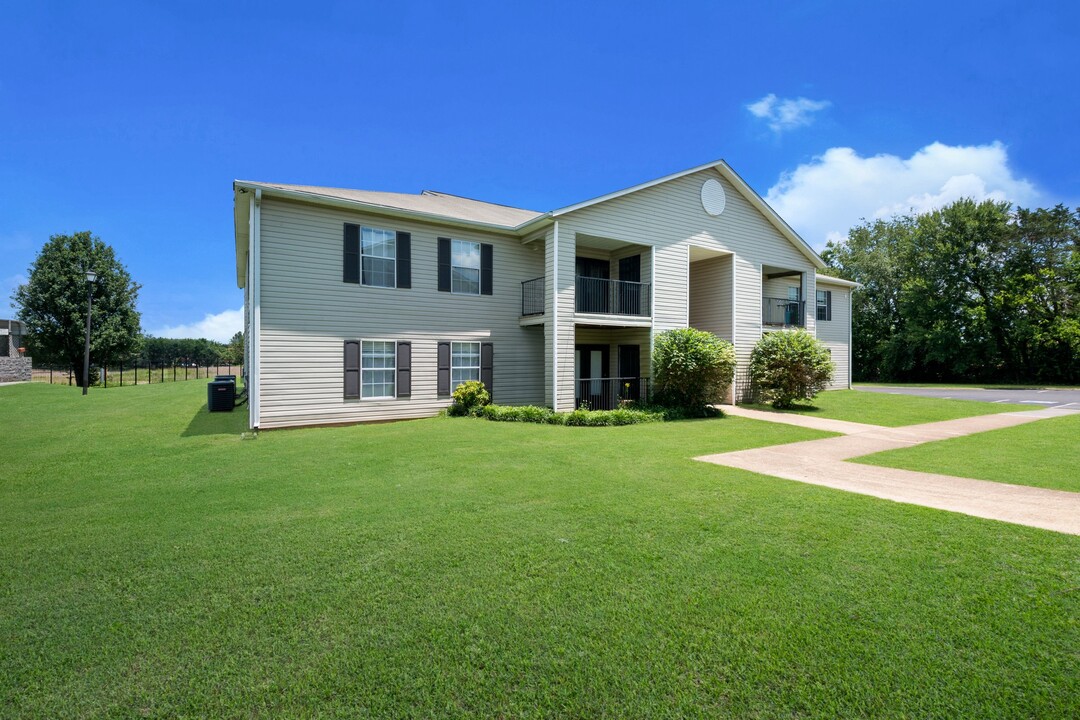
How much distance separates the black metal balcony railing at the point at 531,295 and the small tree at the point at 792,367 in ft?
25.7

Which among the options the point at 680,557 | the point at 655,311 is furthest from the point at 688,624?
the point at 655,311

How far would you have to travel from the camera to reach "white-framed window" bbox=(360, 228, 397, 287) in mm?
12953

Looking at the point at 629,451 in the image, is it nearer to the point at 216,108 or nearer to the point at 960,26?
the point at 960,26

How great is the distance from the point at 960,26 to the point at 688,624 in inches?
614

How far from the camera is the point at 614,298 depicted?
15.6 m

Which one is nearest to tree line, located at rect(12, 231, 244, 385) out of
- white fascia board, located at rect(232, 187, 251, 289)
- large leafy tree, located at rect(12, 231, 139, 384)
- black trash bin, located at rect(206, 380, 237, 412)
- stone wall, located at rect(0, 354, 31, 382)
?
large leafy tree, located at rect(12, 231, 139, 384)

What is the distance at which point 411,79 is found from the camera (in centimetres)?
1346

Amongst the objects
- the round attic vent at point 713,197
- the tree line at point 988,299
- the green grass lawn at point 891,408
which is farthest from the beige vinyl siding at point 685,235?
the tree line at point 988,299

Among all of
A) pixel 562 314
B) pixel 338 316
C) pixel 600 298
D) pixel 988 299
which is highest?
pixel 988 299

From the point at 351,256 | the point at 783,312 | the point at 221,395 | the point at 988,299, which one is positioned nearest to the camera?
the point at 351,256

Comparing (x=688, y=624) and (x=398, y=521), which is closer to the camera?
(x=688, y=624)

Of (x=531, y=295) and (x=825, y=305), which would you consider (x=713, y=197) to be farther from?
(x=825, y=305)

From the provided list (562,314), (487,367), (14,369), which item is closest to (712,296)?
(562,314)

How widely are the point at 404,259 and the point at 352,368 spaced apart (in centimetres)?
326
